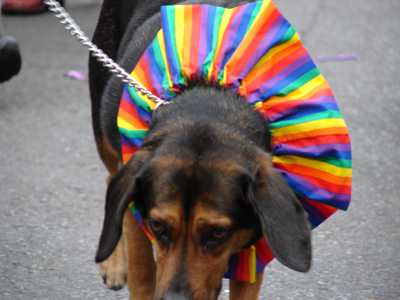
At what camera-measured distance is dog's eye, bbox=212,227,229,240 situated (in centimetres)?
215

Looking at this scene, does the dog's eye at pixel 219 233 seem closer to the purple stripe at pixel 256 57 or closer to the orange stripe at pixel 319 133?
the orange stripe at pixel 319 133

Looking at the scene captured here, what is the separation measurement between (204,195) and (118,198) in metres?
0.34

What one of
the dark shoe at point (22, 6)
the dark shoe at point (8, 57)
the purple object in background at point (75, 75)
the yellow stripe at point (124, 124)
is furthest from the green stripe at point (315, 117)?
the dark shoe at point (22, 6)

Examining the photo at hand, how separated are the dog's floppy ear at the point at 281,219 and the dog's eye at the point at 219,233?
0.54 feet

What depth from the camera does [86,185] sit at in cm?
420

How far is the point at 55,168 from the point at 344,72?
3.72 meters

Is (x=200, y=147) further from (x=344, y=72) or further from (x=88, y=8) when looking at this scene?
(x=88, y=8)

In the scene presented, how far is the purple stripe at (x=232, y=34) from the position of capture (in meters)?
2.53

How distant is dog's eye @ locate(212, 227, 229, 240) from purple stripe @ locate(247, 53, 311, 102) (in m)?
0.63

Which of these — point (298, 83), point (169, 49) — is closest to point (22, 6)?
point (169, 49)

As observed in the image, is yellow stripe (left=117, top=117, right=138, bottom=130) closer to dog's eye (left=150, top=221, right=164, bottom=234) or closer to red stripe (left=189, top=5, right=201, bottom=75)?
red stripe (left=189, top=5, right=201, bottom=75)

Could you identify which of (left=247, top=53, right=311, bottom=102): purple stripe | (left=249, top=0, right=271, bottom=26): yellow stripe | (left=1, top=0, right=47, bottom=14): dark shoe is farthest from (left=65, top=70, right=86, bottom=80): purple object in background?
(left=247, top=53, right=311, bottom=102): purple stripe

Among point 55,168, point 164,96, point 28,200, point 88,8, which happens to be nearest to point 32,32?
point 88,8

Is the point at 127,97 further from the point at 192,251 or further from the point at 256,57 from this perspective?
the point at 192,251
